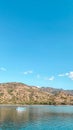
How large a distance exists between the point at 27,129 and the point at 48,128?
10707 mm

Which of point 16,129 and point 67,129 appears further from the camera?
point 67,129

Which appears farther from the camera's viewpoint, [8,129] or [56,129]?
[56,129]

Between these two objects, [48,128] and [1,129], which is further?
[48,128]

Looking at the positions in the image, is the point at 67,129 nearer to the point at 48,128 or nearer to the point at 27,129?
the point at 48,128

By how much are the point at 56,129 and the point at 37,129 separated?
828cm

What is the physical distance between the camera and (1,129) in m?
91.8

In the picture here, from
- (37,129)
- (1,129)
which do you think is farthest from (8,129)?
(37,129)

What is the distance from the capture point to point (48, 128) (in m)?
101

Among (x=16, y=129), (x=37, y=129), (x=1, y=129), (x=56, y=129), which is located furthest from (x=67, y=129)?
(x=1, y=129)

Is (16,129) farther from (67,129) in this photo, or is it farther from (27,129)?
(67,129)

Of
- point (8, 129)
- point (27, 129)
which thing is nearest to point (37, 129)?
point (27, 129)

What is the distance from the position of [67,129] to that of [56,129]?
515 centimetres

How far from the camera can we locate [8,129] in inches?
3627

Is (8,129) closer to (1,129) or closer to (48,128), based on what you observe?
(1,129)
